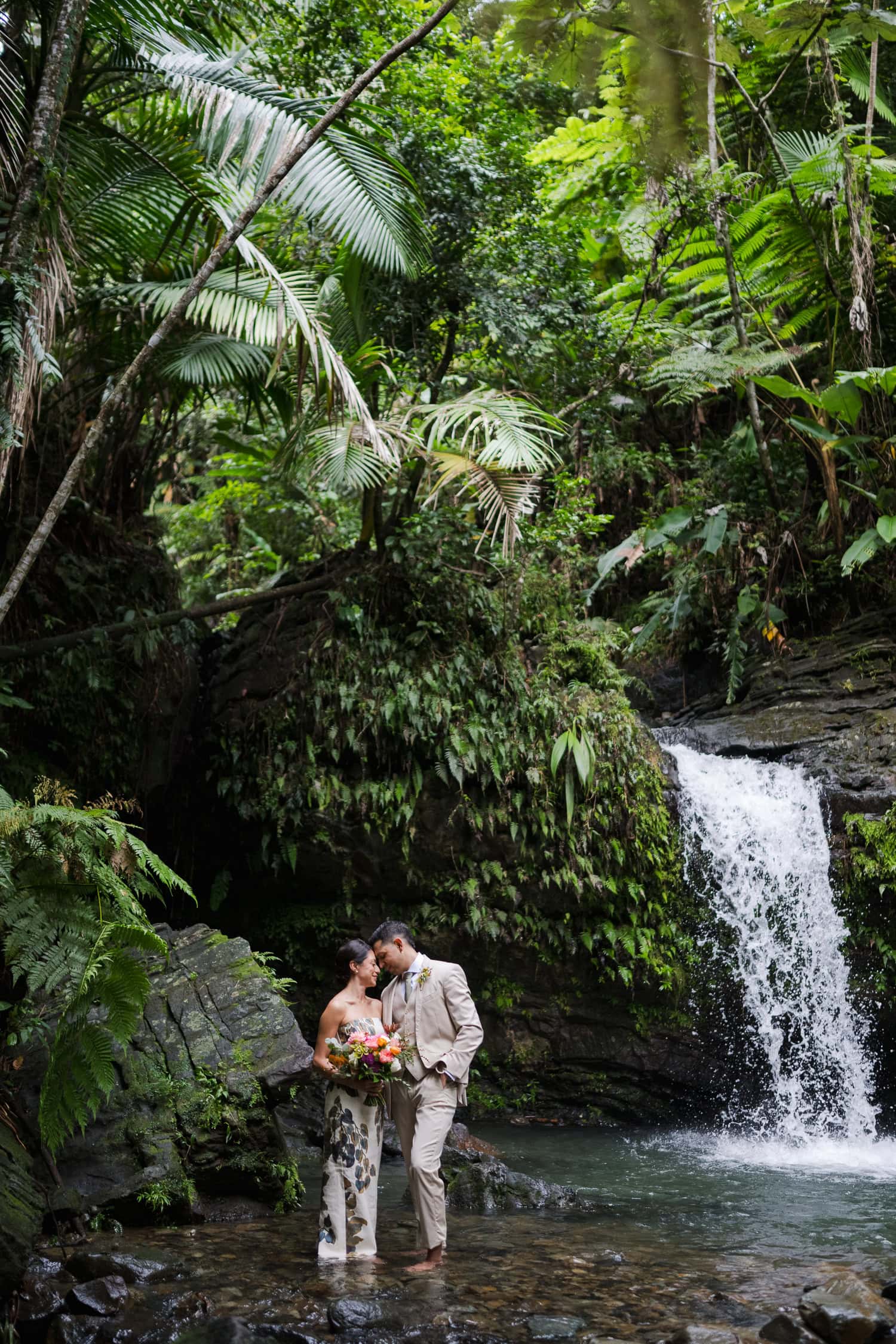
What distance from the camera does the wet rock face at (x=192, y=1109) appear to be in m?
5.54

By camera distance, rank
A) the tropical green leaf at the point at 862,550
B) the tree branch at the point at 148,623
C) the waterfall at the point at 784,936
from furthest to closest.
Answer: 1. the tropical green leaf at the point at 862,550
2. the waterfall at the point at 784,936
3. the tree branch at the point at 148,623

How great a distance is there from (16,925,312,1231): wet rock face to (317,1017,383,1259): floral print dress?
98 cm

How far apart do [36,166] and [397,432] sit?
10.5 feet

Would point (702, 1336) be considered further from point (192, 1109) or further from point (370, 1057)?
point (192, 1109)

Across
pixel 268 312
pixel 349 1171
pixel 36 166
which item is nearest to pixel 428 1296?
pixel 349 1171

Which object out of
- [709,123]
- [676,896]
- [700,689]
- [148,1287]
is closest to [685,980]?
[676,896]

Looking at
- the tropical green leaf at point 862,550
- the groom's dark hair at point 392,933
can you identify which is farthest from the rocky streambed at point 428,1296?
the tropical green leaf at point 862,550

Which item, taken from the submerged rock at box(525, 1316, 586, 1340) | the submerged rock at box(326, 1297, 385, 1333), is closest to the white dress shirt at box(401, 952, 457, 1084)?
the submerged rock at box(326, 1297, 385, 1333)

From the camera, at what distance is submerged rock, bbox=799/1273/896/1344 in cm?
378

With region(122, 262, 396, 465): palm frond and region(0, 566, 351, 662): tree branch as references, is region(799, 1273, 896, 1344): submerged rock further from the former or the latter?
region(0, 566, 351, 662): tree branch

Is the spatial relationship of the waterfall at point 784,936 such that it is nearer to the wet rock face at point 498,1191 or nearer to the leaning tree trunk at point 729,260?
the wet rock face at point 498,1191

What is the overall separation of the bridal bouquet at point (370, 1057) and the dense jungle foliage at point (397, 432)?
308 centimetres

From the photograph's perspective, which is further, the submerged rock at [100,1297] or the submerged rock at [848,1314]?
the submerged rock at [100,1297]

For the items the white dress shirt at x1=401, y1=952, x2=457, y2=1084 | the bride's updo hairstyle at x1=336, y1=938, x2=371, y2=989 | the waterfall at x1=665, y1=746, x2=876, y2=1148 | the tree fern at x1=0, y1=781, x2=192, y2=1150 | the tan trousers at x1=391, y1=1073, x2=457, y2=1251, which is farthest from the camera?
the waterfall at x1=665, y1=746, x2=876, y2=1148
